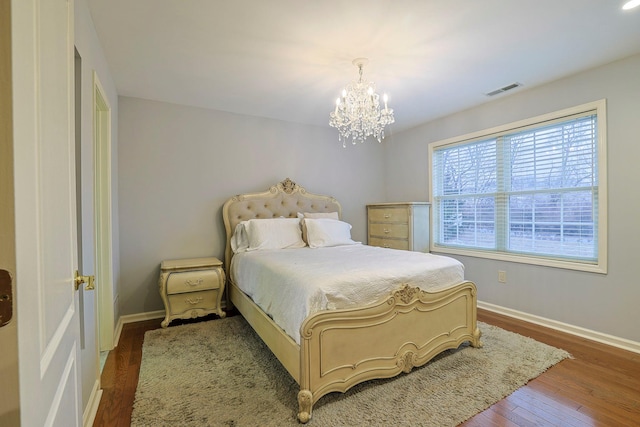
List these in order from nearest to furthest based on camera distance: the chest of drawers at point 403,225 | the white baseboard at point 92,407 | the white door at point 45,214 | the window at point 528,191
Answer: the white door at point 45,214 → the white baseboard at point 92,407 → the window at point 528,191 → the chest of drawers at point 403,225

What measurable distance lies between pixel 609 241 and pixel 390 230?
223 centimetres

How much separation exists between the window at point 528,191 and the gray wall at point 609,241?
0.26 feet

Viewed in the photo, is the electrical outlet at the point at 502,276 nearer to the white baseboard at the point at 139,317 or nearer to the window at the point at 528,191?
the window at the point at 528,191

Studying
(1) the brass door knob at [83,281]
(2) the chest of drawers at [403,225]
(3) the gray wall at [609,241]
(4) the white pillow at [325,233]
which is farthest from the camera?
(2) the chest of drawers at [403,225]

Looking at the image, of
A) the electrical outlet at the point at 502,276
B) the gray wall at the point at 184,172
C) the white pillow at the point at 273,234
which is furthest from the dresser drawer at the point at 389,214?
the white pillow at the point at 273,234

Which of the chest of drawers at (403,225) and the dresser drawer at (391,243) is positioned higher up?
the chest of drawers at (403,225)

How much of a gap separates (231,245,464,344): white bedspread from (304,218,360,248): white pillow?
532mm

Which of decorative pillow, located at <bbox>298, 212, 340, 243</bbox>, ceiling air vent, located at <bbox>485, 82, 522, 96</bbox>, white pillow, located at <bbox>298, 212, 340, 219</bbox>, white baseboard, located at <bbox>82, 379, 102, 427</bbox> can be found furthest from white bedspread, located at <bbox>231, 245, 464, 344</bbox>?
ceiling air vent, located at <bbox>485, 82, 522, 96</bbox>

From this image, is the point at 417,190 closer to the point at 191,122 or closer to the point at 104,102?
the point at 191,122

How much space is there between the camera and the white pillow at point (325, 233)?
3500 mm

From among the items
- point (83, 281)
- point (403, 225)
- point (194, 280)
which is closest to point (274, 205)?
point (194, 280)

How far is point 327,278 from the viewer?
6.29 ft

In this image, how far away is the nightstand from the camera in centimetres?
300

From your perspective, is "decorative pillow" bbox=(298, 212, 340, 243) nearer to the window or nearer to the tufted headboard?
the tufted headboard
